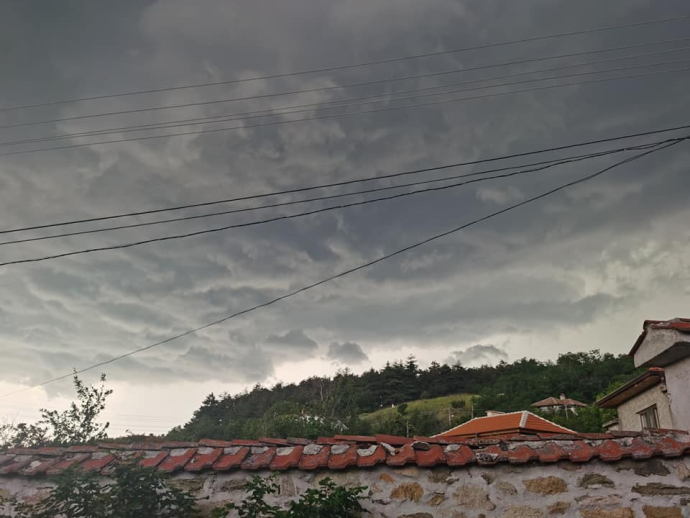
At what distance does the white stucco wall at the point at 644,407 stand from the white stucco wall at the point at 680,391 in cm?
659

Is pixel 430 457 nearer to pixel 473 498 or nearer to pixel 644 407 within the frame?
pixel 473 498

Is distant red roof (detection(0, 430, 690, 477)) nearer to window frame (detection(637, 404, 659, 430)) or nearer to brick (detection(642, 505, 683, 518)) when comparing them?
brick (detection(642, 505, 683, 518))

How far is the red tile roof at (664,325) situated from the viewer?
4434 millimetres

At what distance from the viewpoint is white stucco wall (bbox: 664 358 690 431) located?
15.0 ft

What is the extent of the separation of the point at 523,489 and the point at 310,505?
1.62 m

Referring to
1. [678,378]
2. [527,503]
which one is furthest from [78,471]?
[678,378]

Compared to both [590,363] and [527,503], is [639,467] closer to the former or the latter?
[527,503]

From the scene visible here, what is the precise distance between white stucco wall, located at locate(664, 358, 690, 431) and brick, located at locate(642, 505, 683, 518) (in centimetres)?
107

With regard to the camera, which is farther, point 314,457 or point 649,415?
point 649,415

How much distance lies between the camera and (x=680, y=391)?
184 inches

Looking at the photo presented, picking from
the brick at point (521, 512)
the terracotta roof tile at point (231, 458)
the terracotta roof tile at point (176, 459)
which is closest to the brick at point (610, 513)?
the brick at point (521, 512)

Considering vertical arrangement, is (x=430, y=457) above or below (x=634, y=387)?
below

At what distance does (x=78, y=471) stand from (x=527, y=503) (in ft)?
11.5

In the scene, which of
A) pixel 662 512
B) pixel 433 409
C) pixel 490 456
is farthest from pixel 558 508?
pixel 433 409
